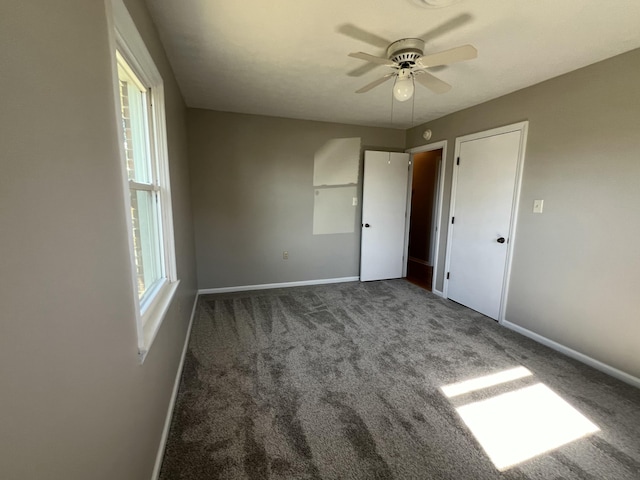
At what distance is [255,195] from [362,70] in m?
2.12

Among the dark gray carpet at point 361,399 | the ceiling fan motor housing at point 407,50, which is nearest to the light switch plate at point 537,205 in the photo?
the dark gray carpet at point 361,399

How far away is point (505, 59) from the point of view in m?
2.17

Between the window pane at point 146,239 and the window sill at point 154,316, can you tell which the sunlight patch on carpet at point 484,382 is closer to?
the window sill at point 154,316

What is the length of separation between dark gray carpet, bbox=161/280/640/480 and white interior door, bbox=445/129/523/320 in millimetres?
381

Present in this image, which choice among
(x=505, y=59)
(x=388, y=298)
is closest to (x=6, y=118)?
(x=505, y=59)

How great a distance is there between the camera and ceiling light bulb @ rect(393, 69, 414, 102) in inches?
A: 77.6

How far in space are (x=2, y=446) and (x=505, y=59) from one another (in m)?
3.14

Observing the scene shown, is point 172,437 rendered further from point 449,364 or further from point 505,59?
point 505,59

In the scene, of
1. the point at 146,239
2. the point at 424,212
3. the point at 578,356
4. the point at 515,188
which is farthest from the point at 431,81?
the point at 424,212

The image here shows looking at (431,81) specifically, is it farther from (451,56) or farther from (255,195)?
(255,195)

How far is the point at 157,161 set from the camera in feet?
6.26

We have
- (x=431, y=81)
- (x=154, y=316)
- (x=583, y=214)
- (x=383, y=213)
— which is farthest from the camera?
(x=383, y=213)

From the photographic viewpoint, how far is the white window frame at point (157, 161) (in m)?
1.10

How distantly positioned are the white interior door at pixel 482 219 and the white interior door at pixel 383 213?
3.21ft
